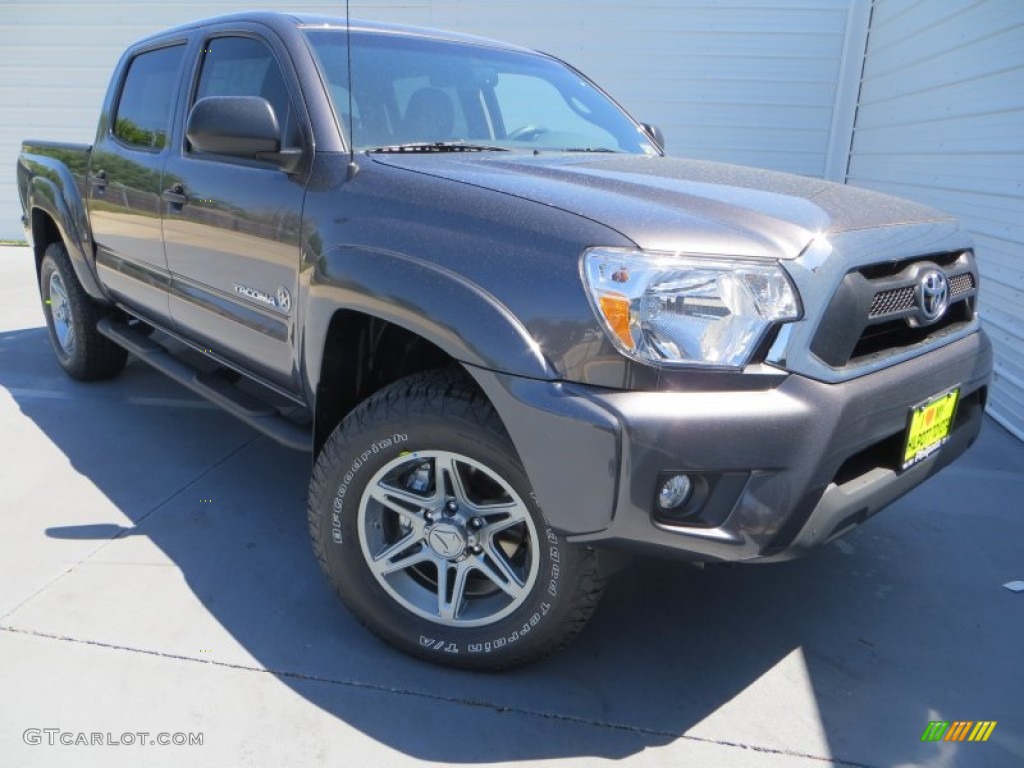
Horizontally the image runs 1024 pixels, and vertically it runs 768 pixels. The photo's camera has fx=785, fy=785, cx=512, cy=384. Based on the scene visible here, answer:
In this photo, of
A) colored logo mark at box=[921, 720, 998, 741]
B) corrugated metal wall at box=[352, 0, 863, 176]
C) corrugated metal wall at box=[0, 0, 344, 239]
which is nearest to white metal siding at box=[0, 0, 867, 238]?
corrugated metal wall at box=[352, 0, 863, 176]

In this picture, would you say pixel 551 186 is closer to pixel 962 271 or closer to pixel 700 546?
pixel 700 546

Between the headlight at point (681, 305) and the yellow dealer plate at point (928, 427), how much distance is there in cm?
61

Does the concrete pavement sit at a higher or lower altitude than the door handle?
lower

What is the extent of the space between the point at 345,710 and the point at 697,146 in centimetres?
778

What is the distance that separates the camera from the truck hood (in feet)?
5.97

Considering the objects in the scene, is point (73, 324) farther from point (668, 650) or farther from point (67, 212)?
point (668, 650)

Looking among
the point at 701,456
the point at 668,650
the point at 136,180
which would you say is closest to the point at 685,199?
the point at 701,456

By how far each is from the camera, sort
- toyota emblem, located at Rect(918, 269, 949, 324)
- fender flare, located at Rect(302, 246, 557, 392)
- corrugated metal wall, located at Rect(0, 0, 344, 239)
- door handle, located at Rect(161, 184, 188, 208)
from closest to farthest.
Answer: fender flare, located at Rect(302, 246, 557, 392) → toyota emblem, located at Rect(918, 269, 949, 324) → door handle, located at Rect(161, 184, 188, 208) → corrugated metal wall, located at Rect(0, 0, 344, 239)

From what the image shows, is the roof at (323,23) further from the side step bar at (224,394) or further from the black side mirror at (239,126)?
the side step bar at (224,394)

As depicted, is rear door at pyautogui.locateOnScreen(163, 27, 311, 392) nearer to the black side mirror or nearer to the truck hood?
the black side mirror

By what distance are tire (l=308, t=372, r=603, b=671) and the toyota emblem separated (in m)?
1.14

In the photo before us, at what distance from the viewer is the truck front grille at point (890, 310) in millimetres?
1868

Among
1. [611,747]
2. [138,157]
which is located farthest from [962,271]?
[138,157]

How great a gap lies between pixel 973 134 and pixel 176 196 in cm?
494
